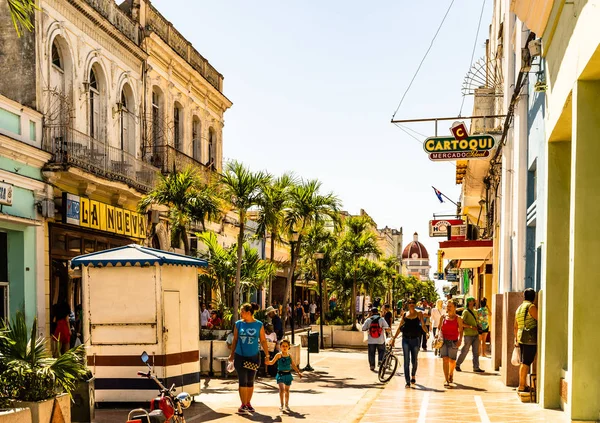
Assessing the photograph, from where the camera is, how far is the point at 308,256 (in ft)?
114

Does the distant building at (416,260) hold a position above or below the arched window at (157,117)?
below

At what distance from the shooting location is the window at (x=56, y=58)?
63.6 feet

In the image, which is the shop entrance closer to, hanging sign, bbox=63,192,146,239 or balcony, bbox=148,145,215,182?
hanging sign, bbox=63,192,146,239

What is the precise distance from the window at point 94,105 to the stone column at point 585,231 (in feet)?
51.7

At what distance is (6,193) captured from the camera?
1600cm

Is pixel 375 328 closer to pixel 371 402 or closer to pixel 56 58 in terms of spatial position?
pixel 371 402

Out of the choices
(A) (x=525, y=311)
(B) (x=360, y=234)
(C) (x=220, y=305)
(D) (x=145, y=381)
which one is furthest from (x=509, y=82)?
(B) (x=360, y=234)

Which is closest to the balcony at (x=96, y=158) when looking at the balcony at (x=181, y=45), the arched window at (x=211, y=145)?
the balcony at (x=181, y=45)

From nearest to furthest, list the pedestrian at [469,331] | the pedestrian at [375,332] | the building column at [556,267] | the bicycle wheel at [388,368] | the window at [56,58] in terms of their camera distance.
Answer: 1. the building column at [556,267]
2. the bicycle wheel at [388,368]
3. the pedestrian at [375,332]
4. the pedestrian at [469,331]
5. the window at [56,58]

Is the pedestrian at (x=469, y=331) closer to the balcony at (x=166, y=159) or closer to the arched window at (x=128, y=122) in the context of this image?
the balcony at (x=166, y=159)

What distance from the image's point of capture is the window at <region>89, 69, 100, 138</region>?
21406mm

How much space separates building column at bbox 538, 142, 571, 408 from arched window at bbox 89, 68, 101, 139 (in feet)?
47.0

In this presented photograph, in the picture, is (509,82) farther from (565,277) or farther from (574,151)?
(574,151)

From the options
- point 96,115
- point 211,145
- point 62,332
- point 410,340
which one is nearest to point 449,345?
point 410,340
